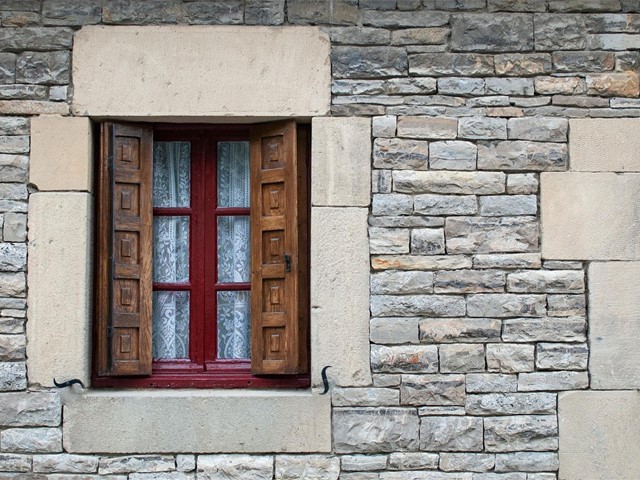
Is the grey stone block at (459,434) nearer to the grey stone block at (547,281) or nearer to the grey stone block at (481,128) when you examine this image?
the grey stone block at (547,281)

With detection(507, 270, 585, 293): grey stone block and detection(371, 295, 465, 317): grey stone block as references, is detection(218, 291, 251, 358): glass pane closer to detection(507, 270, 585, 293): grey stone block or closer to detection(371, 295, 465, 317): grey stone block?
detection(371, 295, 465, 317): grey stone block

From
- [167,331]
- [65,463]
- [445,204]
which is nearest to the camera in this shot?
[65,463]

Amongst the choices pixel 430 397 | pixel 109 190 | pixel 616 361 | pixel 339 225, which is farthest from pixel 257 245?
pixel 616 361

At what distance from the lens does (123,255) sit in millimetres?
4250

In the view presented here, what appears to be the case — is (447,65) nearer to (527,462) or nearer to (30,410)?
(527,462)

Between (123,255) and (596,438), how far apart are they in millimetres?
2647

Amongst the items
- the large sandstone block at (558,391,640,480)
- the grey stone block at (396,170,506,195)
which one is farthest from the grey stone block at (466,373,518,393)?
the grey stone block at (396,170,506,195)

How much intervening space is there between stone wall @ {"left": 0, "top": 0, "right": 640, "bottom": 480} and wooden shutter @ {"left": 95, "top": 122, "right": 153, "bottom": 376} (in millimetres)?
336

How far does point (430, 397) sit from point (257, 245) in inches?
47.6

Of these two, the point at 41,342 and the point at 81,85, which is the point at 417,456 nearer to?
the point at 41,342

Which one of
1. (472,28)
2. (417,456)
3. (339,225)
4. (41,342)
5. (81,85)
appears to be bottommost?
(417,456)

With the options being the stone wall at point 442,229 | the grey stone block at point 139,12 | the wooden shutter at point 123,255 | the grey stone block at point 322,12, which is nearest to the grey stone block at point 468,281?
the stone wall at point 442,229

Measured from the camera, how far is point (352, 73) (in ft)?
14.0

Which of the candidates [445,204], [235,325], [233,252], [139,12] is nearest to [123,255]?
[233,252]
